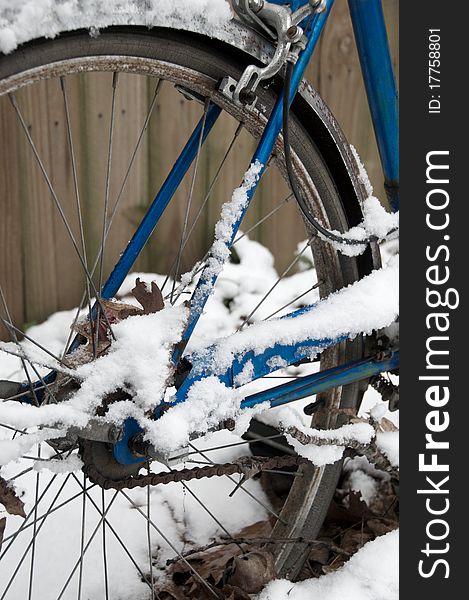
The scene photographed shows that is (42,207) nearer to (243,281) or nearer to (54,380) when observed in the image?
(243,281)

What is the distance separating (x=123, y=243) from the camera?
9.18 ft

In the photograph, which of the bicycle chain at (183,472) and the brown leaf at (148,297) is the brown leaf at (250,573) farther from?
the brown leaf at (148,297)

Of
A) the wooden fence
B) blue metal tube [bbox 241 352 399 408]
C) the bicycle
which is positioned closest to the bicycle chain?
the bicycle

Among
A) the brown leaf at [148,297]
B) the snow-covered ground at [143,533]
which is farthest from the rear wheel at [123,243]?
the brown leaf at [148,297]

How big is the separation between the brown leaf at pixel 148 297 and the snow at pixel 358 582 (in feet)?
2.05

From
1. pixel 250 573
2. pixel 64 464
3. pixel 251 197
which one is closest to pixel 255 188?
pixel 251 197

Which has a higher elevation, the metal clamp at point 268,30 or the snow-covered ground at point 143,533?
the metal clamp at point 268,30

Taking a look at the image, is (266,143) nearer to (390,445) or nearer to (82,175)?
(390,445)

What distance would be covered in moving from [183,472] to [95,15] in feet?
2.51

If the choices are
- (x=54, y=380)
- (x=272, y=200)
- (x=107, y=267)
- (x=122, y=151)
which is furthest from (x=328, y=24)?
(x=54, y=380)

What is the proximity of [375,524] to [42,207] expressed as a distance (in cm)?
139

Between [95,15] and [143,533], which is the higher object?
[95,15]

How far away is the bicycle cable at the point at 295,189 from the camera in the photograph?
141 cm

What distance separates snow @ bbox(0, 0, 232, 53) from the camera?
1.11 meters
